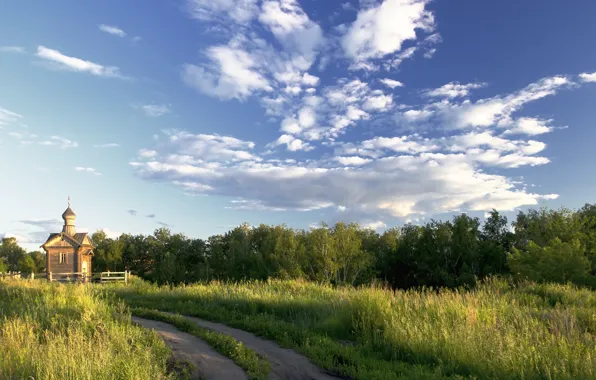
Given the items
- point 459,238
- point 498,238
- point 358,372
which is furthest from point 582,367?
point 498,238

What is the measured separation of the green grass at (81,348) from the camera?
625 cm

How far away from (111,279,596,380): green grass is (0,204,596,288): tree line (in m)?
35.8

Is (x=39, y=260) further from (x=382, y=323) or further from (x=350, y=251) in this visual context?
(x=382, y=323)

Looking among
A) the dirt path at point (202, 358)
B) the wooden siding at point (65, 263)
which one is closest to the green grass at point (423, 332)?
the dirt path at point (202, 358)

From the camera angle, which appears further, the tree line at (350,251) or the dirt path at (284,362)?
the tree line at (350,251)

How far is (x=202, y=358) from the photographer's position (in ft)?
25.2

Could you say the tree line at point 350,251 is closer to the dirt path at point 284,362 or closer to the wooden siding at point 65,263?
the wooden siding at point 65,263

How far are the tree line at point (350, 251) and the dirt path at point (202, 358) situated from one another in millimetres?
40449

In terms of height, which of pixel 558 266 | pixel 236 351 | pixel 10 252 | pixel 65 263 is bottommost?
pixel 558 266

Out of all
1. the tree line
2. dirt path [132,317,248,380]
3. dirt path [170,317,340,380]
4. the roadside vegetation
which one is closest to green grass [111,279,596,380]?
the roadside vegetation

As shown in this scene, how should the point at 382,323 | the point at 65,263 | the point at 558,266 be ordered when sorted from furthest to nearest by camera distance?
the point at 65,263
the point at 558,266
the point at 382,323

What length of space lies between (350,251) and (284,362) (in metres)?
56.8

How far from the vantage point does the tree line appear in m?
55.0

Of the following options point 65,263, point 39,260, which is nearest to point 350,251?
point 65,263
